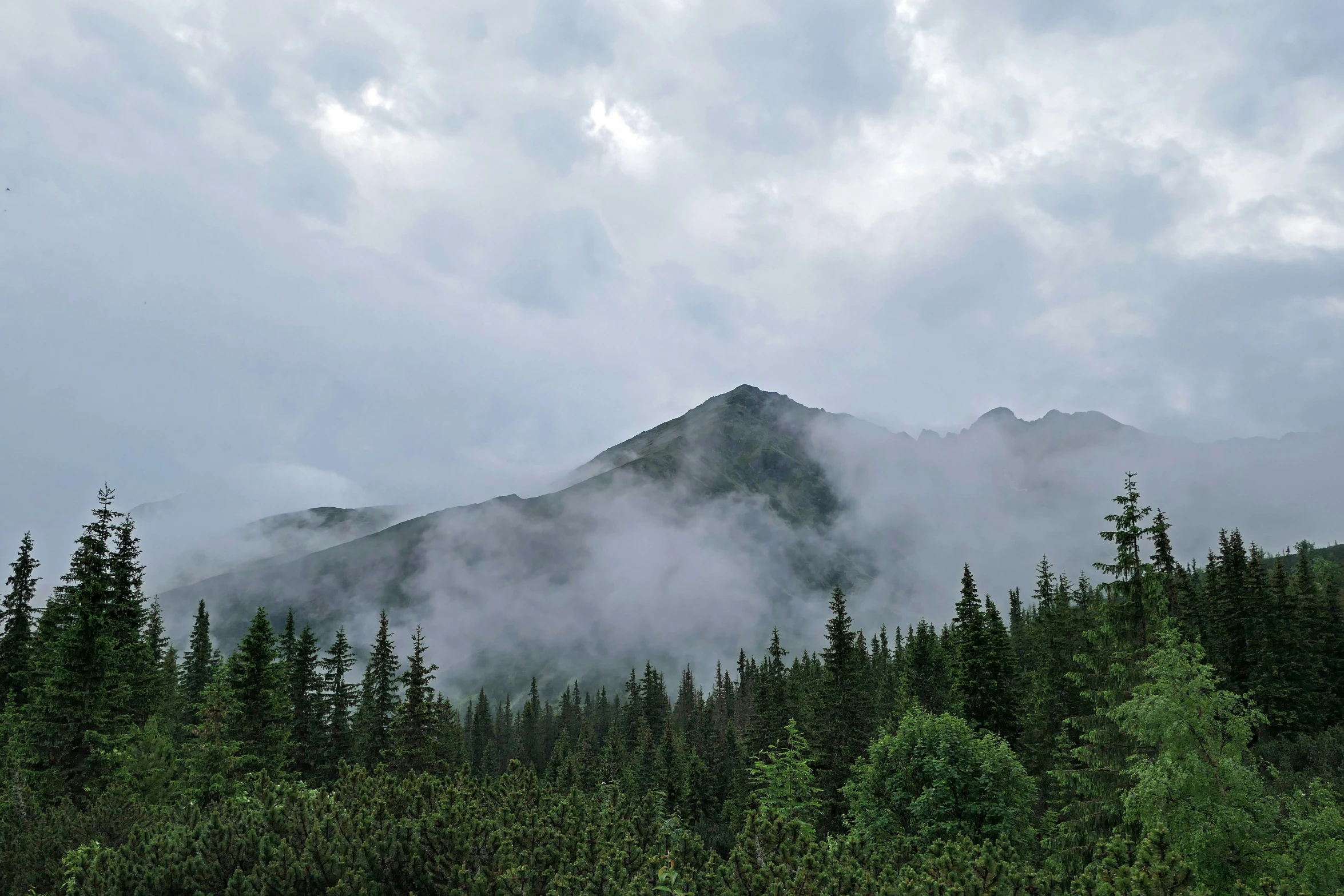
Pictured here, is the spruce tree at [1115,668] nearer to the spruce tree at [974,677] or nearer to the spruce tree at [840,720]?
the spruce tree at [974,677]

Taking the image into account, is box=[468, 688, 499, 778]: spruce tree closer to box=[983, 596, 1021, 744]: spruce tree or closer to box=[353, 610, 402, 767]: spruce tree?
box=[353, 610, 402, 767]: spruce tree

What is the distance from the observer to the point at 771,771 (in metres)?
38.3

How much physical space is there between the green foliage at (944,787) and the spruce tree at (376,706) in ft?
109

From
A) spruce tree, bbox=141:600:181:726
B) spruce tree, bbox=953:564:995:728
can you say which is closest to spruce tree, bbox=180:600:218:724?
spruce tree, bbox=141:600:181:726

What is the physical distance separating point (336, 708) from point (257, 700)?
428 inches

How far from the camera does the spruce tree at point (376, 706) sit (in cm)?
4891

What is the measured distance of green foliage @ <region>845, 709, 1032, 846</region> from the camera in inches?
1029

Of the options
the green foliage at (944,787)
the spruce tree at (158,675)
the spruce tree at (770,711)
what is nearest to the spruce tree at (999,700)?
the green foliage at (944,787)

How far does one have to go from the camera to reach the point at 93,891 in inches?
340

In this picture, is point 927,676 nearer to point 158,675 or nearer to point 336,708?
point 336,708

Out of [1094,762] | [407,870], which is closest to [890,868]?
[407,870]

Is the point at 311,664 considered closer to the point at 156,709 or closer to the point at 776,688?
the point at 156,709

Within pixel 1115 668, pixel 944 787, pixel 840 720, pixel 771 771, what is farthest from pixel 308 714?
pixel 1115 668

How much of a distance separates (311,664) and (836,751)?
35260 mm
